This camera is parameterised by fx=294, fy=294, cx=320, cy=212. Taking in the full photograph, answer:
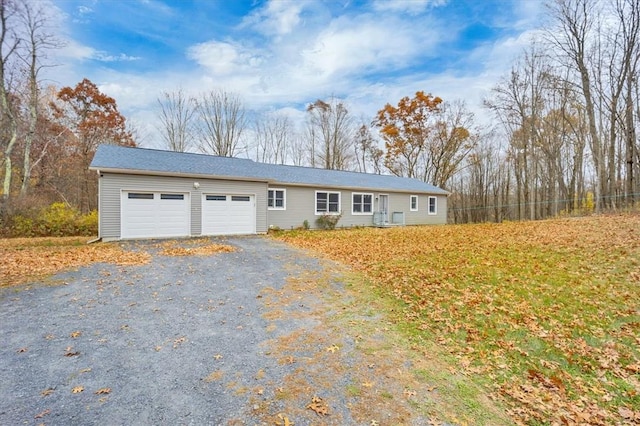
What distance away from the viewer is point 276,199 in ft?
50.7

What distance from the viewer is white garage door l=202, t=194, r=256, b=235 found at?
12844 mm

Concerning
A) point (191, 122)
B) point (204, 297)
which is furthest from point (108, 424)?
point (191, 122)

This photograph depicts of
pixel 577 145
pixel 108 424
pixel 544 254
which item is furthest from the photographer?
pixel 577 145

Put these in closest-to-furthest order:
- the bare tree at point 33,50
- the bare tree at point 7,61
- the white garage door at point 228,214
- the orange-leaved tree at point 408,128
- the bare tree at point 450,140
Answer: the white garage door at point 228,214 → the bare tree at point 7,61 → the bare tree at point 33,50 → the bare tree at point 450,140 → the orange-leaved tree at point 408,128

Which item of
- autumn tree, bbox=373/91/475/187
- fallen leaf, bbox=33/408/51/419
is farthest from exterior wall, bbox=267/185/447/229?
fallen leaf, bbox=33/408/51/419

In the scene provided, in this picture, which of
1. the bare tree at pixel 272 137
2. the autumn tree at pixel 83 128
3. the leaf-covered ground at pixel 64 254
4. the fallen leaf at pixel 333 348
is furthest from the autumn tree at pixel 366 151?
the fallen leaf at pixel 333 348

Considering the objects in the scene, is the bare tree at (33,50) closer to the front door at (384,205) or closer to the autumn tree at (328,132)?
the autumn tree at (328,132)

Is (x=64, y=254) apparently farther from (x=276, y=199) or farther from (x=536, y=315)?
(x=536, y=315)

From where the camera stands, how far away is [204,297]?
18.6 ft

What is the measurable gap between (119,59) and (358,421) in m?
20.9

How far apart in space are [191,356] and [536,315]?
5302 millimetres

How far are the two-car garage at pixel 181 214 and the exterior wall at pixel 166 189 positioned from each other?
0.12 metres

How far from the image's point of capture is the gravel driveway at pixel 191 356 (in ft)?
8.81

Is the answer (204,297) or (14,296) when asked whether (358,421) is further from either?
(14,296)
